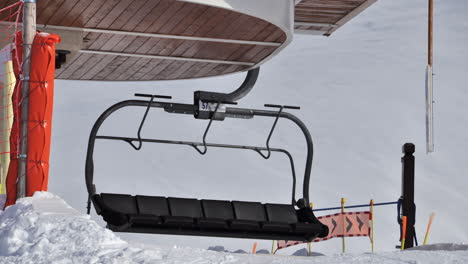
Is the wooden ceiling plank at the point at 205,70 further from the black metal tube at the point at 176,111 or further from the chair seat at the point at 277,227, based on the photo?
the chair seat at the point at 277,227

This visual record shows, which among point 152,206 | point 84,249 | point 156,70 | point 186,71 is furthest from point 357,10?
point 84,249

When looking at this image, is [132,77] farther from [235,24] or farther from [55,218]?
[55,218]

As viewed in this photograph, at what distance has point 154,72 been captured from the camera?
15930mm

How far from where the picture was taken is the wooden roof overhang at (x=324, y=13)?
1514cm

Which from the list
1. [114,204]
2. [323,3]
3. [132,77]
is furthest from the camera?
[132,77]

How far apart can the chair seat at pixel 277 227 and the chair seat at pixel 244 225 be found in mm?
154

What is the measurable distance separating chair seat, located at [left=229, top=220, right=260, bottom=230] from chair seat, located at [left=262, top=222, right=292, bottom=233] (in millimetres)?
154

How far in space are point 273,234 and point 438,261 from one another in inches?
182

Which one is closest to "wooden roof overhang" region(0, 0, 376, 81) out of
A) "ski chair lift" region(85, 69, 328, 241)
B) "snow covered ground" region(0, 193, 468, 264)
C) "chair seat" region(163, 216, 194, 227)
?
"ski chair lift" region(85, 69, 328, 241)

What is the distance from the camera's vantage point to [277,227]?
11625 mm

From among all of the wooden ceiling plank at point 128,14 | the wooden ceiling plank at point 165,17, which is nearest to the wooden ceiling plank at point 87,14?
the wooden ceiling plank at point 128,14

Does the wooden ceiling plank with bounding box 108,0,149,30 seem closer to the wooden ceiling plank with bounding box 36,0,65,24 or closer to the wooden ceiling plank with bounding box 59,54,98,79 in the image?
the wooden ceiling plank with bounding box 36,0,65,24

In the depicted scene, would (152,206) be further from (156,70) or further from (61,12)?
(156,70)

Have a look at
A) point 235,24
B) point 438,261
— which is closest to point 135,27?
point 235,24
